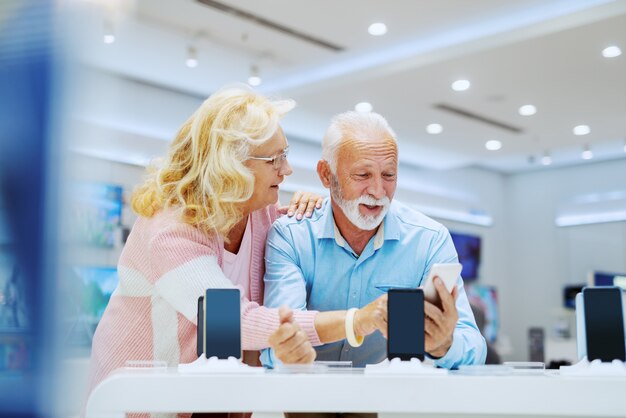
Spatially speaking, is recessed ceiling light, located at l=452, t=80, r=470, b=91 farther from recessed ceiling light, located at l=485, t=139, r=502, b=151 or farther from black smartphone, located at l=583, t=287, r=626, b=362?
black smartphone, located at l=583, t=287, r=626, b=362

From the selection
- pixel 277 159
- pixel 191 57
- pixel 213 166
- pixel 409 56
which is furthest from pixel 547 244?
pixel 213 166

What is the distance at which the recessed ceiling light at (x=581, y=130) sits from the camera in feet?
28.1

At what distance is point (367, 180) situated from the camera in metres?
2.26

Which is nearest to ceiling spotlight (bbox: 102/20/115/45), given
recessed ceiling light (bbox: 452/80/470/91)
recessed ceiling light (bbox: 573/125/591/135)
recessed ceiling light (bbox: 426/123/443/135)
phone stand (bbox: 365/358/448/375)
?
recessed ceiling light (bbox: 452/80/470/91)

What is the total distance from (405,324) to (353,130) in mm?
914

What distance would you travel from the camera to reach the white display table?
4.52 feet

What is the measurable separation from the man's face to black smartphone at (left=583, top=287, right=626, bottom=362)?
793 mm

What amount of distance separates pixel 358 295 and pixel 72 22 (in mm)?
1126

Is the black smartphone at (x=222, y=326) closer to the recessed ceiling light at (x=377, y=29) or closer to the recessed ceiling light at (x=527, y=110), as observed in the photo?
the recessed ceiling light at (x=377, y=29)

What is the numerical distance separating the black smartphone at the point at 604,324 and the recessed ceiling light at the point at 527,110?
6432 millimetres

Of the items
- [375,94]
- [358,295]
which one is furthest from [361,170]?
[375,94]

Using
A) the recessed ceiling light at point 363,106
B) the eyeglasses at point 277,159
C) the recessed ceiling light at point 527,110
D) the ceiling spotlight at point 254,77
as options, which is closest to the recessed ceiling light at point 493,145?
the recessed ceiling light at point 527,110

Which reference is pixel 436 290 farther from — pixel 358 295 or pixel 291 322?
pixel 358 295

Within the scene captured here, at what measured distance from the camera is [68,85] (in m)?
1.55
